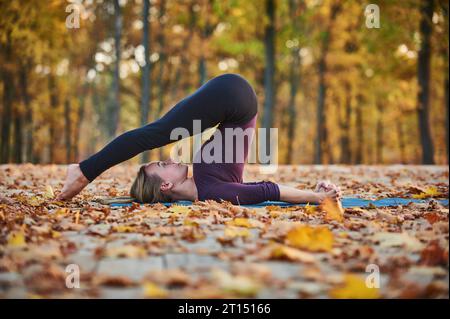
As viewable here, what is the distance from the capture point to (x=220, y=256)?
205cm

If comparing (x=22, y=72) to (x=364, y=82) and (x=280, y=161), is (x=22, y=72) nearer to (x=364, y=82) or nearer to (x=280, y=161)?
(x=364, y=82)

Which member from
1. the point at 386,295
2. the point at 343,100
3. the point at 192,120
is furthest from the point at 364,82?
the point at 386,295

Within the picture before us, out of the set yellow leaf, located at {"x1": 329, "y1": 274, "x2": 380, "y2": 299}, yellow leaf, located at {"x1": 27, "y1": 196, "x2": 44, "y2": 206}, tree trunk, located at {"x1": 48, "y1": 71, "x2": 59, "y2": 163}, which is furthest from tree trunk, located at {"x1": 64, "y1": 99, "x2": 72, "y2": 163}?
yellow leaf, located at {"x1": 329, "y1": 274, "x2": 380, "y2": 299}

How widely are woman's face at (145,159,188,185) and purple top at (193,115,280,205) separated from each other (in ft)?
0.46

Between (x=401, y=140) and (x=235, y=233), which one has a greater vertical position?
(x=401, y=140)

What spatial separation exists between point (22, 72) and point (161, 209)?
14.9 metres

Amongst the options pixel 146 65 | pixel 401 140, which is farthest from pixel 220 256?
pixel 401 140

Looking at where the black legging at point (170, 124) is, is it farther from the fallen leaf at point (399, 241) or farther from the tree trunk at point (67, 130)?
the tree trunk at point (67, 130)

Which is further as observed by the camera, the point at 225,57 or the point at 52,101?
the point at 52,101

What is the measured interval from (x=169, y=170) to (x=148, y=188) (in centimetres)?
26

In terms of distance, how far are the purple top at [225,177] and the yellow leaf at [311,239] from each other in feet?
5.81

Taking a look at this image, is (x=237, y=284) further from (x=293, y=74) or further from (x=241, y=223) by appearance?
(x=293, y=74)

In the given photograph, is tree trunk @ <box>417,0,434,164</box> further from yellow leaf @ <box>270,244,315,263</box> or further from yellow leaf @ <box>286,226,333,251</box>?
yellow leaf @ <box>270,244,315,263</box>

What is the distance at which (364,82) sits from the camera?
63.9 ft
